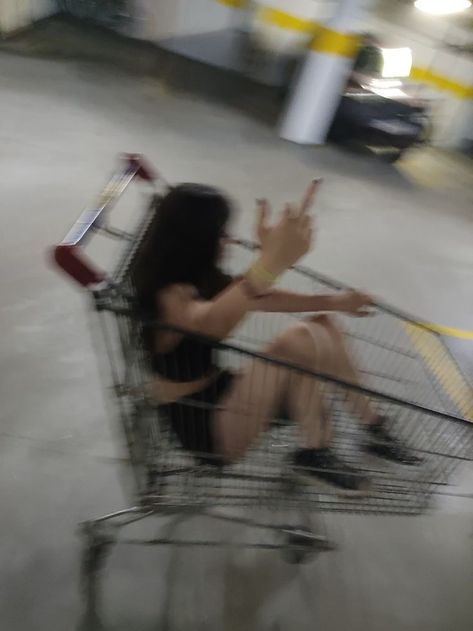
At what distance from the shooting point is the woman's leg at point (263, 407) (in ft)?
4.32

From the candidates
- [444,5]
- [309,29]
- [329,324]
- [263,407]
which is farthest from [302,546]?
[444,5]

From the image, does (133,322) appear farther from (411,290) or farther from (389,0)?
(389,0)

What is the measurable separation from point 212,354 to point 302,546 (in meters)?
0.75

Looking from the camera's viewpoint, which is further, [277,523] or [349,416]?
[277,523]

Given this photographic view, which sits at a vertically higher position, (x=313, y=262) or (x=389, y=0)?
(x=389, y=0)

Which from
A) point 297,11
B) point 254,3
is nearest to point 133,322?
point 297,11

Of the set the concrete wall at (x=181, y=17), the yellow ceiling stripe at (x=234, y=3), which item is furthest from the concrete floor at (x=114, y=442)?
the yellow ceiling stripe at (x=234, y=3)

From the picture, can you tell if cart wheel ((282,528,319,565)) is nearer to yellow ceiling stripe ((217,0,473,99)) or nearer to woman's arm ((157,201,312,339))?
woman's arm ((157,201,312,339))

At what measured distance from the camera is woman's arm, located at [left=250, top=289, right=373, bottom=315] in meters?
1.48

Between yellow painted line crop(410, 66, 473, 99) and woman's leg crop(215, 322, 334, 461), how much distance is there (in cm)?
785

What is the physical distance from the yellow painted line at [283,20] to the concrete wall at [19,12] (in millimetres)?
3168

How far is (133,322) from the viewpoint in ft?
3.40

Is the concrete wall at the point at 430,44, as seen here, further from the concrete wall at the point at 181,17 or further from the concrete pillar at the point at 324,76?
the concrete pillar at the point at 324,76

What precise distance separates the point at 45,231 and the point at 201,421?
2.06 metres
